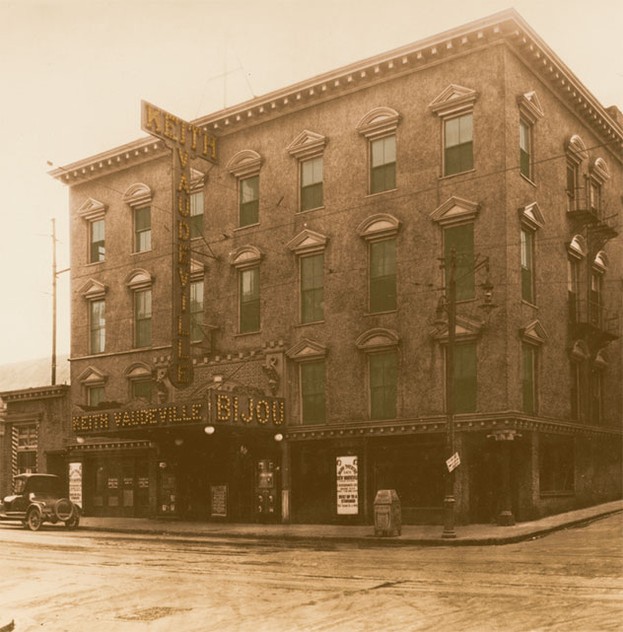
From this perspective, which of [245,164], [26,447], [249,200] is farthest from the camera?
[26,447]

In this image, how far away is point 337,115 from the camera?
102 ft

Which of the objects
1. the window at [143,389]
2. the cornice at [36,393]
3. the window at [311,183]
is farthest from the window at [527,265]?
the cornice at [36,393]

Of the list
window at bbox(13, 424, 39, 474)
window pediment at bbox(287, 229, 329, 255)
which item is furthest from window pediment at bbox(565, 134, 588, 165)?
window at bbox(13, 424, 39, 474)

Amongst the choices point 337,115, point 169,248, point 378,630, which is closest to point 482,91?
point 337,115

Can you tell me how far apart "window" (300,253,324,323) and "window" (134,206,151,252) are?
8164 mm

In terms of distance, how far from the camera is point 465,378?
2769cm

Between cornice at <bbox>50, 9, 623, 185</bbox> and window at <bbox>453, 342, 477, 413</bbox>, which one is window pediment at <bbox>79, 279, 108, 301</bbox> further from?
window at <bbox>453, 342, 477, 413</bbox>

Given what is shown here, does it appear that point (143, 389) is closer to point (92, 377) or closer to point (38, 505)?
point (92, 377)

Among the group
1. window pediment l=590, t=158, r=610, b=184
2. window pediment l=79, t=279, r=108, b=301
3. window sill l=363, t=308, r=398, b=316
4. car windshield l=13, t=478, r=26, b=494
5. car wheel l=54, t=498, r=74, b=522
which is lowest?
car wheel l=54, t=498, r=74, b=522

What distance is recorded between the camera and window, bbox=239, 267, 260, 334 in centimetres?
3306

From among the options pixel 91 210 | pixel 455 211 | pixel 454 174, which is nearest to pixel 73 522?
pixel 91 210

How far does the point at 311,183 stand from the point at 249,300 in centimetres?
485

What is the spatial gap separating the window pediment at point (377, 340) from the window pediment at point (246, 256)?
17.6 ft

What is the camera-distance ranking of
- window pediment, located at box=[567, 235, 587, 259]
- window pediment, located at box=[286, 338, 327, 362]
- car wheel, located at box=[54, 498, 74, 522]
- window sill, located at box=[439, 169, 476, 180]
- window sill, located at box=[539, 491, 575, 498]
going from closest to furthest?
window sill, located at box=[439, 169, 476, 180] < window sill, located at box=[539, 491, 575, 498] < window pediment, located at box=[286, 338, 327, 362] < window pediment, located at box=[567, 235, 587, 259] < car wheel, located at box=[54, 498, 74, 522]
